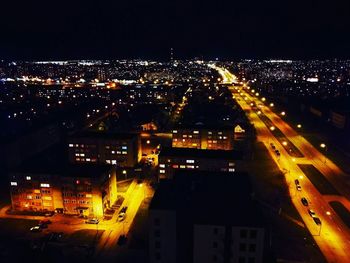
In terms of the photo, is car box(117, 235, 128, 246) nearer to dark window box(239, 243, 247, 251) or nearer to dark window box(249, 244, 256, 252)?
dark window box(239, 243, 247, 251)

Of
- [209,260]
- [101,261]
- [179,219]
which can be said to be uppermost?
[179,219]

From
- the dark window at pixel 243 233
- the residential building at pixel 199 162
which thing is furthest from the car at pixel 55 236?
the dark window at pixel 243 233

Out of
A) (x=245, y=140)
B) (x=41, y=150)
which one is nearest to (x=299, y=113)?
(x=245, y=140)

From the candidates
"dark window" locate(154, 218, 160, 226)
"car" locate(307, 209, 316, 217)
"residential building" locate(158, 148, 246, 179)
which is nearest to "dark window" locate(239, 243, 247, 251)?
"dark window" locate(154, 218, 160, 226)

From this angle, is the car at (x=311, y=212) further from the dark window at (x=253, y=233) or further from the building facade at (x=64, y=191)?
the building facade at (x=64, y=191)

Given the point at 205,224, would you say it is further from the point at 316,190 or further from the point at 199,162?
the point at 316,190

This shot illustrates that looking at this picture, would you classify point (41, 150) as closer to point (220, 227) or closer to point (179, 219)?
point (179, 219)
